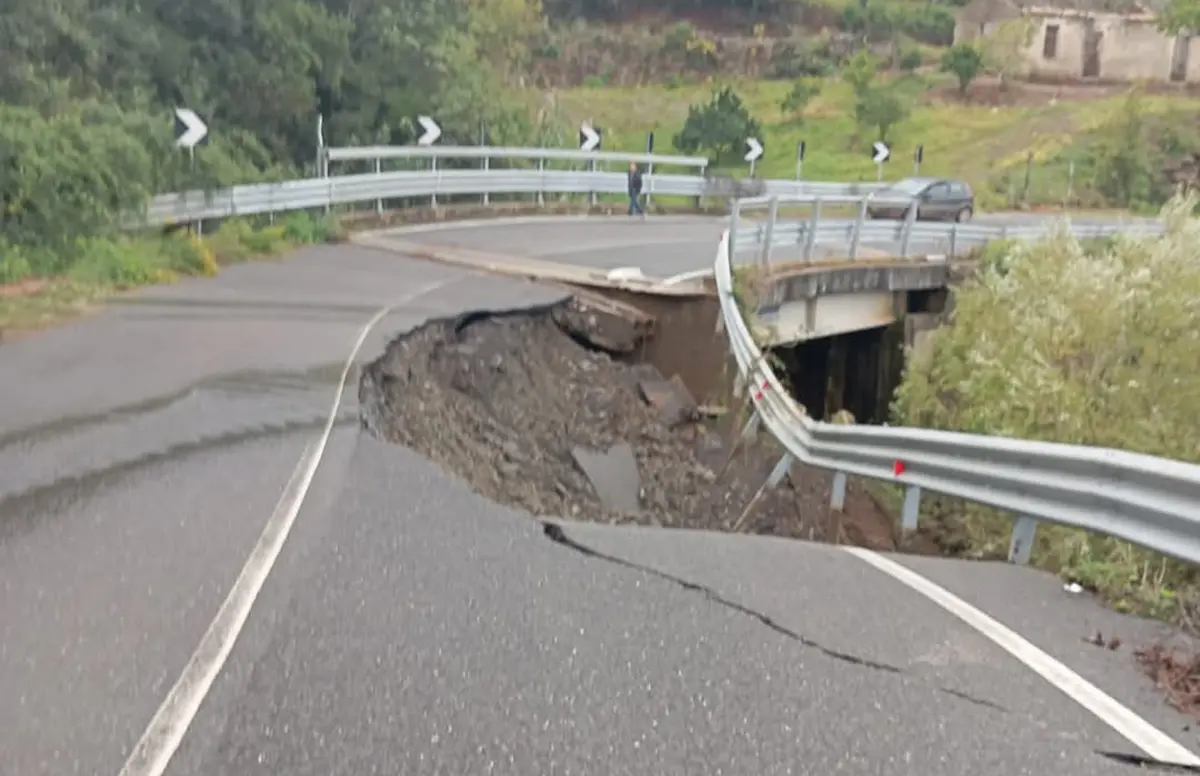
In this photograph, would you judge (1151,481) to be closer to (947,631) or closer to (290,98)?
(947,631)

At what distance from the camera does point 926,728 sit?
4.87 meters

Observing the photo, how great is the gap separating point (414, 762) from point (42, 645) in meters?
1.85

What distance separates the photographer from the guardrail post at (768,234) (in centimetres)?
1848

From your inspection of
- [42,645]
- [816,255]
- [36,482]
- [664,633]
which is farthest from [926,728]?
[816,255]

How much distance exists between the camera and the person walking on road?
3098 centimetres

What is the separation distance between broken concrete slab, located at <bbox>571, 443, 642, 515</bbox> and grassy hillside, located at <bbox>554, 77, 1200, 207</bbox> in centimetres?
3549

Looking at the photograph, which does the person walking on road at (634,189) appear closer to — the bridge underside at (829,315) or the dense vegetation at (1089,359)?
the bridge underside at (829,315)

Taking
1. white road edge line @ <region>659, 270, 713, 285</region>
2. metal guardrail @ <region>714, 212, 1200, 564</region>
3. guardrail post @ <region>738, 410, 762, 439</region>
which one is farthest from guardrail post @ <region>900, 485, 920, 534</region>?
white road edge line @ <region>659, 270, 713, 285</region>

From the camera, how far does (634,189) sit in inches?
1227

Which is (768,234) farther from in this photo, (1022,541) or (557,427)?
(1022,541)

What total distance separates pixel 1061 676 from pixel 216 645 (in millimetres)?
3491

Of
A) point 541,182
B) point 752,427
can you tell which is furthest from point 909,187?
point 752,427

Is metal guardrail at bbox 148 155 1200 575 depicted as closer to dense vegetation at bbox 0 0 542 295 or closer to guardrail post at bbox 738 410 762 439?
guardrail post at bbox 738 410 762 439

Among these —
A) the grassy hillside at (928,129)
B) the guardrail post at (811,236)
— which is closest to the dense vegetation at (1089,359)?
the guardrail post at (811,236)
